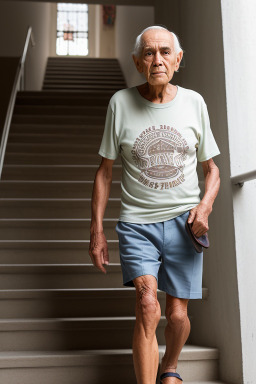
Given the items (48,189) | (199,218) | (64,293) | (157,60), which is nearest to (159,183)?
(199,218)

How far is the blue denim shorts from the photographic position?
1.98 metres

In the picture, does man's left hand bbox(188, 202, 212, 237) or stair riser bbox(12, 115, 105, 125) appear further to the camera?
stair riser bbox(12, 115, 105, 125)

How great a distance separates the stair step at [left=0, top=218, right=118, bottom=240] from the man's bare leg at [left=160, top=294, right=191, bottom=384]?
179 centimetres

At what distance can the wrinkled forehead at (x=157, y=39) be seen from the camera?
1.98 metres

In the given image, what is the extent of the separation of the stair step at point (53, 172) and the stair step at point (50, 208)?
2.07ft

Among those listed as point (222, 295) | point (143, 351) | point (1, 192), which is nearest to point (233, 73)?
point (222, 295)

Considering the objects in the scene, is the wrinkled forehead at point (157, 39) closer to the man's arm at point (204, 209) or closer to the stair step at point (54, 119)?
the man's arm at point (204, 209)

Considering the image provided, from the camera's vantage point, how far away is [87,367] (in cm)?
253

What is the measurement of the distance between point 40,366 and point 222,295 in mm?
911

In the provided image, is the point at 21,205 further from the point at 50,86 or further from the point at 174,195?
the point at 50,86

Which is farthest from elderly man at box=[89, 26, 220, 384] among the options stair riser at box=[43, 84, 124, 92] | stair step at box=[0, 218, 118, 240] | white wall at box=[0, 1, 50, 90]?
stair riser at box=[43, 84, 124, 92]

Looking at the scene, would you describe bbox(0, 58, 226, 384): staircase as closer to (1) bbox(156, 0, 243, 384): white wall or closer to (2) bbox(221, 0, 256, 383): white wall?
(1) bbox(156, 0, 243, 384): white wall

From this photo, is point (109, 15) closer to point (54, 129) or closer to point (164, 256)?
point (54, 129)

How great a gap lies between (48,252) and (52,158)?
1.75 metres
